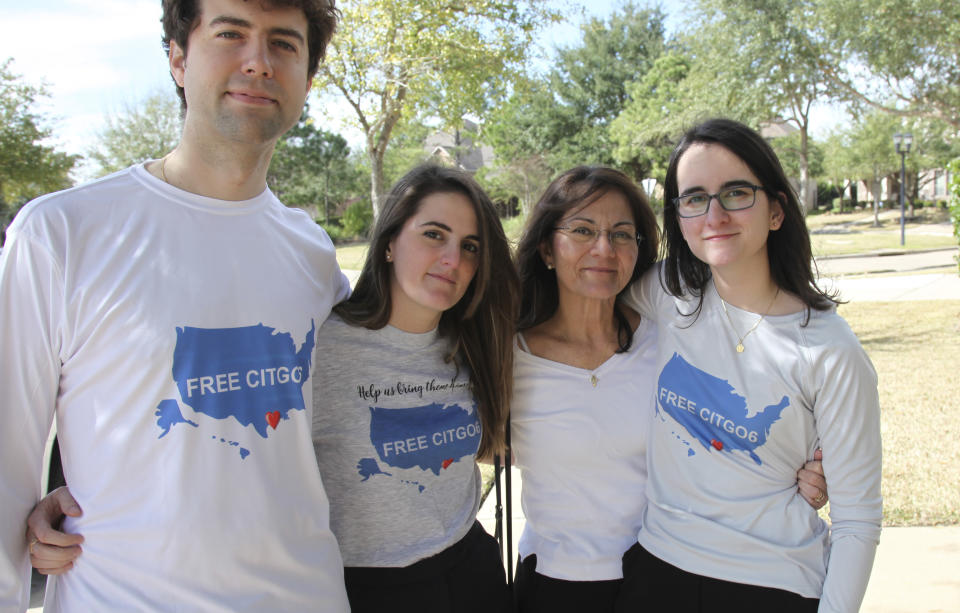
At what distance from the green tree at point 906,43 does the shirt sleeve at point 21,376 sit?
650 inches

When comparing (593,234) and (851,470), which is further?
(593,234)

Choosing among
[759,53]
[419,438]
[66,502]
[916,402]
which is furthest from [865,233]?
[66,502]

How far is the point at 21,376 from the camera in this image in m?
1.60

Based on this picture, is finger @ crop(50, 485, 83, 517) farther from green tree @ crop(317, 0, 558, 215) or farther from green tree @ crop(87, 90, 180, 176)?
green tree @ crop(87, 90, 180, 176)

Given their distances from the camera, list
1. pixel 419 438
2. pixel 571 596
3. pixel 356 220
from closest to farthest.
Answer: pixel 419 438 → pixel 571 596 → pixel 356 220

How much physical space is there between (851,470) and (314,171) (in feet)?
123

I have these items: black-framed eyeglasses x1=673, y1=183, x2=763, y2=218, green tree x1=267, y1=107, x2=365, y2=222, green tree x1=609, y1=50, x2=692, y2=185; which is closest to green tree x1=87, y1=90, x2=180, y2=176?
green tree x1=267, y1=107, x2=365, y2=222

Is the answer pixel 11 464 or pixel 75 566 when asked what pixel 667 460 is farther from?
pixel 11 464

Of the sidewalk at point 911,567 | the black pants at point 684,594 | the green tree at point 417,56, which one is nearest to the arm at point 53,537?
the black pants at point 684,594

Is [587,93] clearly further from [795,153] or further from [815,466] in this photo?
[815,466]

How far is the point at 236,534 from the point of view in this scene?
1710 millimetres

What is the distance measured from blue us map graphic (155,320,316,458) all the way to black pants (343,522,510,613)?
64 cm

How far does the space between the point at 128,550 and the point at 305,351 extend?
65 cm

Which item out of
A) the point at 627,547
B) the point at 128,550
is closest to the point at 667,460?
the point at 627,547
